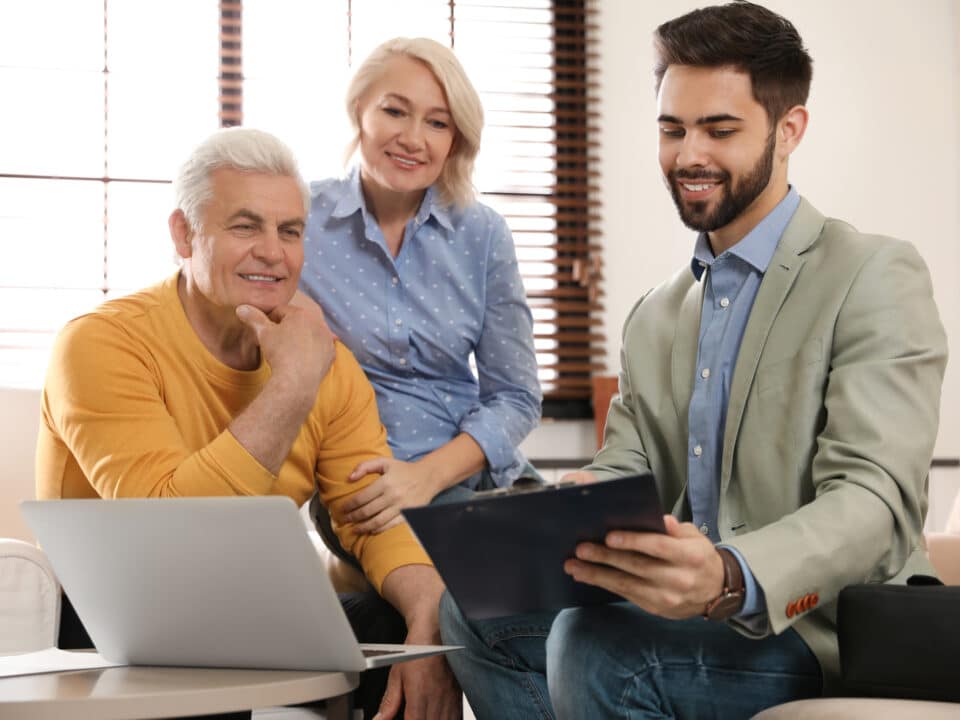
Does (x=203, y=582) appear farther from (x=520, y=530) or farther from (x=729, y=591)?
(x=729, y=591)

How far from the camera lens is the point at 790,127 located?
1761 millimetres

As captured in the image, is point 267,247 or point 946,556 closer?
point 267,247

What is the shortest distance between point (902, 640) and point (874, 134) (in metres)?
3.48

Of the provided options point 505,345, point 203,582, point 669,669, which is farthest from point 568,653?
point 505,345

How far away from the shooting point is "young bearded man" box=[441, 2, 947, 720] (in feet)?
4.40

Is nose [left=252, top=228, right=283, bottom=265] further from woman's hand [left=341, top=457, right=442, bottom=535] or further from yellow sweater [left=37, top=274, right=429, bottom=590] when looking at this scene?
woman's hand [left=341, top=457, right=442, bottom=535]

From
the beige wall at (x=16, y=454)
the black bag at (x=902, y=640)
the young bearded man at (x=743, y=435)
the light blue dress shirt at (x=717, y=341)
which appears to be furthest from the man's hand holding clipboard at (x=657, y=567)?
the beige wall at (x=16, y=454)

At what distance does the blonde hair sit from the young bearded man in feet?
2.03

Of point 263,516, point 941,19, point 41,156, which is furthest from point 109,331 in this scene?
point 941,19

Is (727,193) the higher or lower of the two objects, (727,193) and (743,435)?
the higher

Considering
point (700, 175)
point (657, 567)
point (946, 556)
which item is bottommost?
point (946, 556)

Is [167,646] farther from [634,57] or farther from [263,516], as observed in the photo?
[634,57]

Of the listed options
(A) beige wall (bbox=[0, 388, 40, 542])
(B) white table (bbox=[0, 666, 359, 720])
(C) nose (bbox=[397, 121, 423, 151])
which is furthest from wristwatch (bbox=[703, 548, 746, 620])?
(A) beige wall (bbox=[0, 388, 40, 542])

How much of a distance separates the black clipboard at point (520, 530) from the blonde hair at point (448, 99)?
4.14 ft
